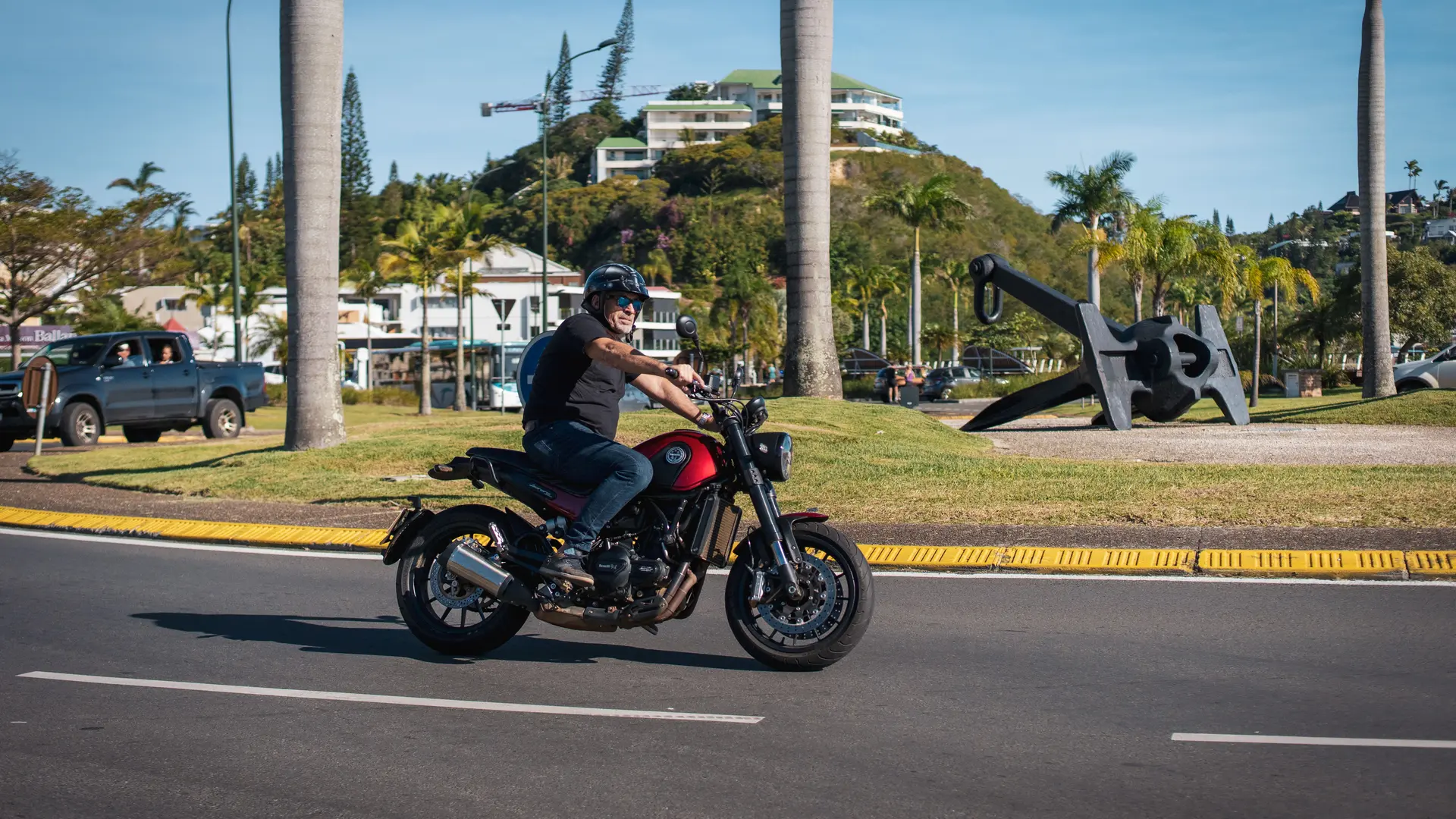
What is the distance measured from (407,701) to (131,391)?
1893 centimetres

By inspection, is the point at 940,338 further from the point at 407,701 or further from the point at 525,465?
the point at 407,701

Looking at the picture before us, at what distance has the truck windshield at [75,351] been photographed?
22812mm

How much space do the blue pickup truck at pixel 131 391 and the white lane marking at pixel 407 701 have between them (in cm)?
1699

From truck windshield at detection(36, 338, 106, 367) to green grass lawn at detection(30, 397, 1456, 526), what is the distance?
3516 mm

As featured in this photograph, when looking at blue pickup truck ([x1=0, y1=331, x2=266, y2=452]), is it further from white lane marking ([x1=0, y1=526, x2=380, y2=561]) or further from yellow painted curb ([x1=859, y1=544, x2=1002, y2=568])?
yellow painted curb ([x1=859, y1=544, x2=1002, y2=568])

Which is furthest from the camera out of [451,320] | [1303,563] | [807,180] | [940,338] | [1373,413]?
[451,320]

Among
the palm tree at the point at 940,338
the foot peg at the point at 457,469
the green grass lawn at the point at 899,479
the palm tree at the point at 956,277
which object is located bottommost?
the green grass lawn at the point at 899,479

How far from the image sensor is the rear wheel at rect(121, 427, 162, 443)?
966 inches

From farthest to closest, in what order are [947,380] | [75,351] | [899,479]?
1. [947,380]
2. [75,351]
3. [899,479]

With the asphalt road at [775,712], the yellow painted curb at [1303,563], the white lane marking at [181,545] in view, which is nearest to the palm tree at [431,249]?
the white lane marking at [181,545]

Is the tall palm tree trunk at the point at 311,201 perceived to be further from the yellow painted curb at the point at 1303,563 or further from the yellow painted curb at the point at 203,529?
the yellow painted curb at the point at 1303,563

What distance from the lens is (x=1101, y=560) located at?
952 cm

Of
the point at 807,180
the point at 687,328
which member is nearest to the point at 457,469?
the point at 687,328

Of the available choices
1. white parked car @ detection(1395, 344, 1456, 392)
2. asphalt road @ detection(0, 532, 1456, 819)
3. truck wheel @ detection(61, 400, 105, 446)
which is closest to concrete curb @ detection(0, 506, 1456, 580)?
asphalt road @ detection(0, 532, 1456, 819)
